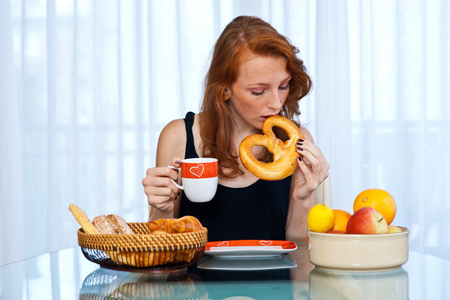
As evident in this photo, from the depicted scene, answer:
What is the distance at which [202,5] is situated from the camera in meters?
3.26

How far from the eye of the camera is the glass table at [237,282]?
103 centimetres

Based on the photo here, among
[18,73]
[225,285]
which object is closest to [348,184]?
[18,73]

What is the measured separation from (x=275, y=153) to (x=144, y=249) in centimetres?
71

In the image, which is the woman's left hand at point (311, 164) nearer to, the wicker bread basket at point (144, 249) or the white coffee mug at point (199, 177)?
the white coffee mug at point (199, 177)

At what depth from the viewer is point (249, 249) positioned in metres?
A: 1.23

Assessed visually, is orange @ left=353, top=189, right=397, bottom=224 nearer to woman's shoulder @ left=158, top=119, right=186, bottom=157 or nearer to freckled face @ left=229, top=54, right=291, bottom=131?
freckled face @ left=229, top=54, right=291, bottom=131

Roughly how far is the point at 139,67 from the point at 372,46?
1353 mm

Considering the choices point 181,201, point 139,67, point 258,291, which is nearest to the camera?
point 258,291

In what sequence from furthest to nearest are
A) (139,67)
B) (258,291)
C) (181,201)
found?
(139,67), (181,201), (258,291)

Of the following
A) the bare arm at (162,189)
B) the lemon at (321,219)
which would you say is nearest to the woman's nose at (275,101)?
the bare arm at (162,189)

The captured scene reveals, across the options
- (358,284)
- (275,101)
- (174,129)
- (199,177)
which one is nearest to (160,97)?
(174,129)

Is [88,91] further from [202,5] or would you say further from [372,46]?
[372,46]

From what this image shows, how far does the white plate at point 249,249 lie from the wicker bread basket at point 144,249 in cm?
11

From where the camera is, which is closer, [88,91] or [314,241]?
[314,241]
